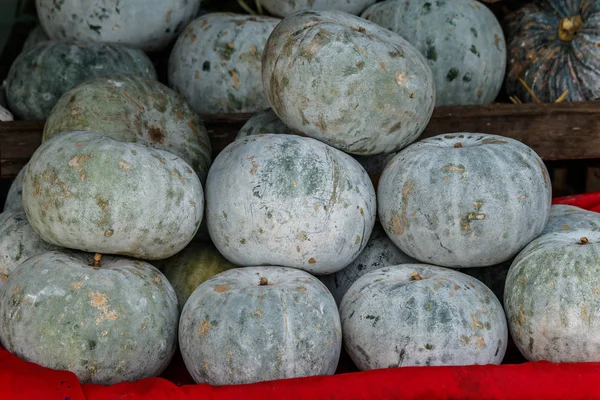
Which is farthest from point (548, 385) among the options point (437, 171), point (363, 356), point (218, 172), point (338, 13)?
point (338, 13)

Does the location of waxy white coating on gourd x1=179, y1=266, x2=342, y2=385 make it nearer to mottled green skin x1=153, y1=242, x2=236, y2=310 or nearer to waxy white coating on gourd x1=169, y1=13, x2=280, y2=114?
mottled green skin x1=153, y1=242, x2=236, y2=310

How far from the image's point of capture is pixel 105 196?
194 centimetres

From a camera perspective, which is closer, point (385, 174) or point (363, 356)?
point (363, 356)

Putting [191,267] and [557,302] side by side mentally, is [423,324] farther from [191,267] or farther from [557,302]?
[191,267]

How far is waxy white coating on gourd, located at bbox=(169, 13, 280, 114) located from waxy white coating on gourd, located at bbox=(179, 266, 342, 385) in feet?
3.99

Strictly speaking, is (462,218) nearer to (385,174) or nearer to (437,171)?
(437,171)

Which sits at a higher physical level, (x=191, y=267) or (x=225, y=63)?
(x=225, y=63)

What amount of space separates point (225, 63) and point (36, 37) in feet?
3.39

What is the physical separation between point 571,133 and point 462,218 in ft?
2.98

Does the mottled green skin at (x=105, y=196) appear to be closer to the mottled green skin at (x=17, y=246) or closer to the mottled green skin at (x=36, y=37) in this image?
the mottled green skin at (x=17, y=246)

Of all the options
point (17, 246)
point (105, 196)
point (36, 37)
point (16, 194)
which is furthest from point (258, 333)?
point (36, 37)

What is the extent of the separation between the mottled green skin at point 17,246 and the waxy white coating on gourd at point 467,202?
1.02 meters

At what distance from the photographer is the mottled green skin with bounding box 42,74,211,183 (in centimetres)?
238

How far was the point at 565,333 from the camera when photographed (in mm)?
1920
